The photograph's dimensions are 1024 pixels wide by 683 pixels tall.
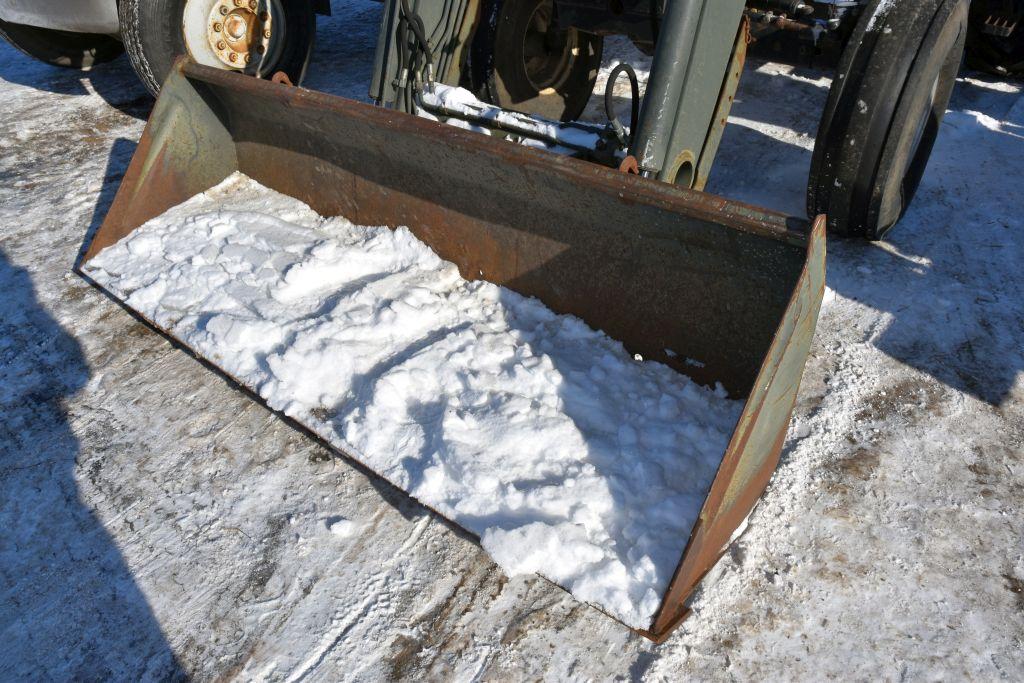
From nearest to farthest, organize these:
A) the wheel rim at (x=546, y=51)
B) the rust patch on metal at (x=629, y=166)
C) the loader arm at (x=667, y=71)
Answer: the rust patch on metal at (x=629, y=166) → the loader arm at (x=667, y=71) → the wheel rim at (x=546, y=51)

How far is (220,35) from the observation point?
461 cm

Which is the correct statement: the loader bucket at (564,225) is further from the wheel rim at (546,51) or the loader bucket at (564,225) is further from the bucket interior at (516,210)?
the wheel rim at (546,51)

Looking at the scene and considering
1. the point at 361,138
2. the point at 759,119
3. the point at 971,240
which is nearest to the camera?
the point at 361,138

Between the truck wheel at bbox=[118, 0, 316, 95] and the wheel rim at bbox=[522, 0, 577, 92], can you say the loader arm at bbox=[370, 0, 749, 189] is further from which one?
the truck wheel at bbox=[118, 0, 316, 95]

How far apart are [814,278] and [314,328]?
1.63 metres

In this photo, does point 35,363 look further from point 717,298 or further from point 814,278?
point 814,278

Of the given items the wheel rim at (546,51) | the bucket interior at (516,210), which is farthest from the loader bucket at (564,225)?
the wheel rim at (546,51)

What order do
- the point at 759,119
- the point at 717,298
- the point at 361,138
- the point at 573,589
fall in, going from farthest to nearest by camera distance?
the point at 759,119, the point at 361,138, the point at 717,298, the point at 573,589

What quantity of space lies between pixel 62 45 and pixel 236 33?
1639 millimetres

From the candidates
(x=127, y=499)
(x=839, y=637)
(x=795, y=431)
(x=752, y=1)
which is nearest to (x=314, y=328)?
(x=127, y=499)

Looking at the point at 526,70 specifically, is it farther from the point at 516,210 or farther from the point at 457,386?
the point at 457,386

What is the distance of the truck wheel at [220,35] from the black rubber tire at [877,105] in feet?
10.1

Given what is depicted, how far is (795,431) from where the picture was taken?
2.67 metres

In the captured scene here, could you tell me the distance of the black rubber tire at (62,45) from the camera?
16.7 feet
